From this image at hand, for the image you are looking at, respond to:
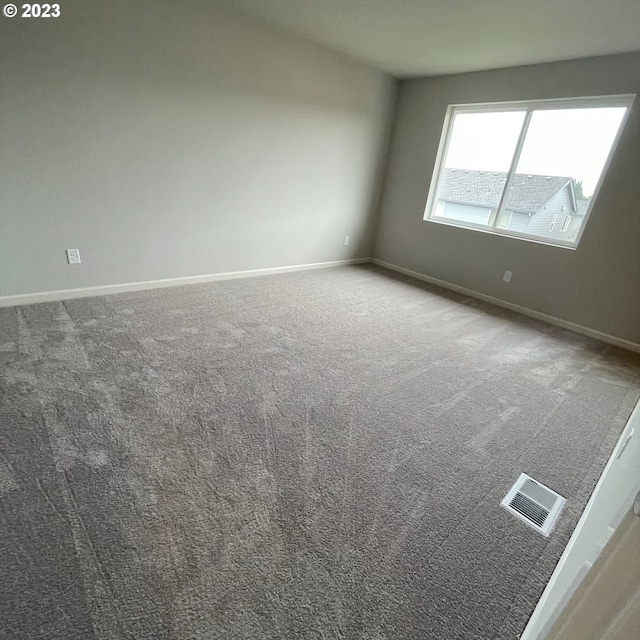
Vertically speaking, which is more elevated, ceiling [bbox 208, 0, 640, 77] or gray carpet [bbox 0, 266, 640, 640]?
ceiling [bbox 208, 0, 640, 77]

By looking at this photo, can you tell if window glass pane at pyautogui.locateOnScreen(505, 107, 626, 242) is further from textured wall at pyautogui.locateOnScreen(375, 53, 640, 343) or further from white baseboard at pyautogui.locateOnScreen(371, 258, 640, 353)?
white baseboard at pyautogui.locateOnScreen(371, 258, 640, 353)

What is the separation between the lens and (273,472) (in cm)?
146

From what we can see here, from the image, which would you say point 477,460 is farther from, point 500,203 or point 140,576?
point 500,203

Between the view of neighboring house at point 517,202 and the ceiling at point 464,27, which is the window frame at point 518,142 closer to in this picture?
the view of neighboring house at point 517,202

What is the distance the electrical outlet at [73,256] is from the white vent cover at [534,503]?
334 centimetres

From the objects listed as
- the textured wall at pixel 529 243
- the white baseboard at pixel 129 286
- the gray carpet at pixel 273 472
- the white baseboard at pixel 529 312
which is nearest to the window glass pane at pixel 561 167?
the textured wall at pixel 529 243

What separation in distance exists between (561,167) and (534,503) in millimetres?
3332

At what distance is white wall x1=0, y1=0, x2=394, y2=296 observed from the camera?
2363mm

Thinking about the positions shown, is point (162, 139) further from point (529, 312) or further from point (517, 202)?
point (529, 312)

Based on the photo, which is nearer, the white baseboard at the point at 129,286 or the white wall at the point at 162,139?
the white wall at the point at 162,139

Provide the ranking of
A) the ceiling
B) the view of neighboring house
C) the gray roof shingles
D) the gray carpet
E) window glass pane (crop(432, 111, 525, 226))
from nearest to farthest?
Result: the gray carpet → the ceiling → the view of neighboring house → the gray roof shingles → window glass pane (crop(432, 111, 525, 226))

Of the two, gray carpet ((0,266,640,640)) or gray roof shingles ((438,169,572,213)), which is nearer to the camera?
gray carpet ((0,266,640,640))

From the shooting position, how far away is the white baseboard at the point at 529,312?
3224mm

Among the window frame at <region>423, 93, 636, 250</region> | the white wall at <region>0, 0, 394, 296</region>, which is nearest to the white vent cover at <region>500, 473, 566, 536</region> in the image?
the window frame at <region>423, 93, 636, 250</region>
